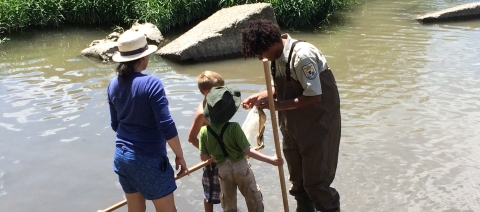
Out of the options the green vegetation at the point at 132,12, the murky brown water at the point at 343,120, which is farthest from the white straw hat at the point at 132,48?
the green vegetation at the point at 132,12

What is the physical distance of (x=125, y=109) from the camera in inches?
137

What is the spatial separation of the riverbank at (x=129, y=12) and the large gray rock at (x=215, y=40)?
1.50m

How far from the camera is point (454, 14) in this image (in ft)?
40.3

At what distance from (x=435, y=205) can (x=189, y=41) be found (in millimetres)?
5664

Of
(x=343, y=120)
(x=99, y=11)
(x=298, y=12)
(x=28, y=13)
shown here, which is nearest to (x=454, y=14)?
(x=298, y=12)

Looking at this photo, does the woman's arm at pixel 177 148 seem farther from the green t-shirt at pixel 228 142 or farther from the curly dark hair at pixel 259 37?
the curly dark hair at pixel 259 37

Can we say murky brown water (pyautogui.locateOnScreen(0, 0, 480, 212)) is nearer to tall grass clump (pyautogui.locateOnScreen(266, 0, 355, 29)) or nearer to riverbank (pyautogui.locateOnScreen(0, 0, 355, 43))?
tall grass clump (pyautogui.locateOnScreen(266, 0, 355, 29))

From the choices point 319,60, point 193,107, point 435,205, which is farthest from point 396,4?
point 319,60

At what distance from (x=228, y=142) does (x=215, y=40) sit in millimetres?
5914

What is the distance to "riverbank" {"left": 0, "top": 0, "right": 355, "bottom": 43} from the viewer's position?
453 inches

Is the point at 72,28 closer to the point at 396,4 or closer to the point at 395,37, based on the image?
the point at 395,37

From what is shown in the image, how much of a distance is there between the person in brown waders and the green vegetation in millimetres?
7507

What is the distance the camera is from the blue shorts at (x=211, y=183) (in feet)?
13.9

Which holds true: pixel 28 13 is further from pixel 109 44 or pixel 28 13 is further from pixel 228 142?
pixel 228 142
